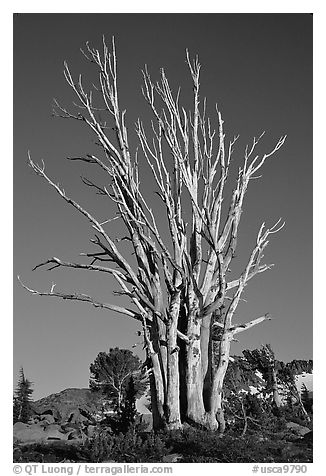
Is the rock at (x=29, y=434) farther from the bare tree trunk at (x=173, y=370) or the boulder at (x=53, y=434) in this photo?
the bare tree trunk at (x=173, y=370)

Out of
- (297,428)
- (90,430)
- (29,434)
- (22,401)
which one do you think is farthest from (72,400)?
(297,428)

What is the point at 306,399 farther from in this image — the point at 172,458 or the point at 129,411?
the point at 172,458

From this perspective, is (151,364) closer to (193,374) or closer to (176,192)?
(193,374)

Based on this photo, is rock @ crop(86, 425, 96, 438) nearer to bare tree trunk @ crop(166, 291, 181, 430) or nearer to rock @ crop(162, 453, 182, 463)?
bare tree trunk @ crop(166, 291, 181, 430)

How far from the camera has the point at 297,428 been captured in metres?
11.0

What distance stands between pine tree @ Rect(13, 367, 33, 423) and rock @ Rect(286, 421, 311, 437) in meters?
5.30

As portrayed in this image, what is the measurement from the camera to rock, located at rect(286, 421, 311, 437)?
10.6 metres

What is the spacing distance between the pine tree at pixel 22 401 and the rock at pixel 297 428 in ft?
17.4

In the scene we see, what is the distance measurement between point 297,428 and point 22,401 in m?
7.58

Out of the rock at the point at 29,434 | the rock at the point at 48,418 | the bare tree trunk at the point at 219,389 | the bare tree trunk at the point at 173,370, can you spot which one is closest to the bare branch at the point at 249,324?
the bare tree trunk at the point at 219,389

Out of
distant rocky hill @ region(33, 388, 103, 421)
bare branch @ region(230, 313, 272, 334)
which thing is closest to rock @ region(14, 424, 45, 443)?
bare branch @ region(230, 313, 272, 334)
